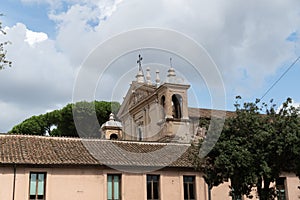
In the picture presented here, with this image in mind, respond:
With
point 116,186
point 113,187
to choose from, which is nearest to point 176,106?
point 116,186

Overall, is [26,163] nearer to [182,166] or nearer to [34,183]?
[34,183]

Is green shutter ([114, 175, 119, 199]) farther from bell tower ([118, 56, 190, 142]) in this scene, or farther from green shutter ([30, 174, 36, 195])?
bell tower ([118, 56, 190, 142])

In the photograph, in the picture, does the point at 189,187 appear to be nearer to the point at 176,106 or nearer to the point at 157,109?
the point at 176,106

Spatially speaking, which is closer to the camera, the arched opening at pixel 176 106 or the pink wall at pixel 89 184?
the pink wall at pixel 89 184

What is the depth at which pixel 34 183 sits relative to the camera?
71.1 ft

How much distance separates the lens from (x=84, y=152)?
2408cm

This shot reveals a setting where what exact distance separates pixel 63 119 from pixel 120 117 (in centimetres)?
1011

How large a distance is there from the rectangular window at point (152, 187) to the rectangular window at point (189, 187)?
1738 millimetres

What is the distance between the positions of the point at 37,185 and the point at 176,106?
16.7 m

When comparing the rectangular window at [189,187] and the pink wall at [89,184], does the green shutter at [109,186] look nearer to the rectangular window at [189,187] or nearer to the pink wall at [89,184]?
the pink wall at [89,184]

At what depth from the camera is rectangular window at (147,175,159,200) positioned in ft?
78.7

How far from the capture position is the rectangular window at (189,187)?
979 inches

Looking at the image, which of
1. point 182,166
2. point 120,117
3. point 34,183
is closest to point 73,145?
point 34,183

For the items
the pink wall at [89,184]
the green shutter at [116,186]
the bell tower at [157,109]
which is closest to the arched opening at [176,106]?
the bell tower at [157,109]
